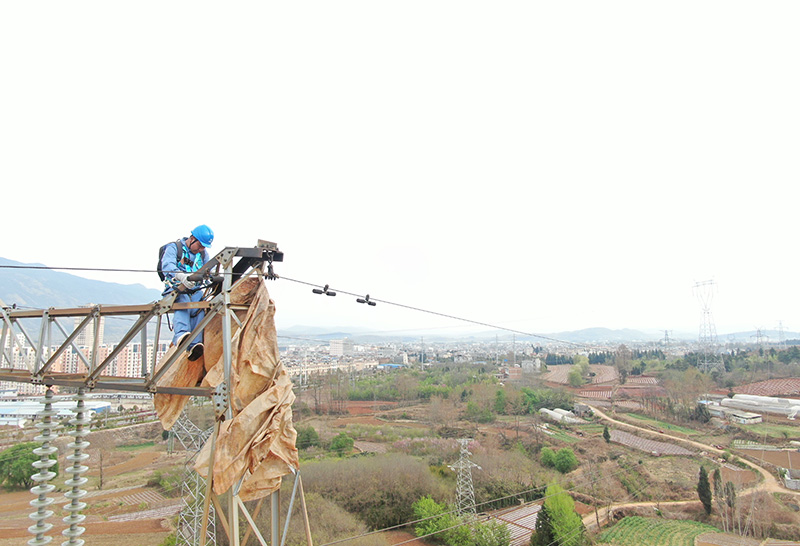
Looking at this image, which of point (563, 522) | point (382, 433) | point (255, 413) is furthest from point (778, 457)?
point (255, 413)

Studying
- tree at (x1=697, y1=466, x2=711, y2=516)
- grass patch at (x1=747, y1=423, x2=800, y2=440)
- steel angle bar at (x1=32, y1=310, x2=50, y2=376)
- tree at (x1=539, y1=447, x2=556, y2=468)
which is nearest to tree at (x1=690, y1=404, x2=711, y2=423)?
grass patch at (x1=747, y1=423, x2=800, y2=440)

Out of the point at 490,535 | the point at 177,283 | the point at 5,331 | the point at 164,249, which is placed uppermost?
the point at 164,249

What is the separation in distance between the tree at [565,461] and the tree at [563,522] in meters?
9.66

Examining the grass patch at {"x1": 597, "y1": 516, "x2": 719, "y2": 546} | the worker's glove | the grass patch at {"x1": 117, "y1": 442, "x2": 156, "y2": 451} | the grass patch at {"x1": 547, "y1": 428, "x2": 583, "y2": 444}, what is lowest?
the grass patch at {"x1": 597, "y1": 516, "x2": 719, "y2": 546}

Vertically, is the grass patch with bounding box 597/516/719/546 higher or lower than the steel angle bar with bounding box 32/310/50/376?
lower

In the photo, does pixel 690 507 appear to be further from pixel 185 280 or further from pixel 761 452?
pixel 185 280

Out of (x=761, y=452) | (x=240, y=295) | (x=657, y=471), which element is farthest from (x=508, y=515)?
(x=240, y=295)

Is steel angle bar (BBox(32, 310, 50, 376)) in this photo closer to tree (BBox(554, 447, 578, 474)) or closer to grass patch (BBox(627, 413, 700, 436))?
tree (BBox(554, 447, 578, 474))

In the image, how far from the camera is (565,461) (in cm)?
2878

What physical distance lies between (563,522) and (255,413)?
19.1 metres

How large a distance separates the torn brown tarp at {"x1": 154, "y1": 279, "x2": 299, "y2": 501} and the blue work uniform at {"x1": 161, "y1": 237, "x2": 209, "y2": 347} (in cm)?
55

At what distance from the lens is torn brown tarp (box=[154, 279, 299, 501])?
3.42 metres

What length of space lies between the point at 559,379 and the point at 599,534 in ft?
152

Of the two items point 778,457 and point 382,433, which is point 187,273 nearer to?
point 382,433
